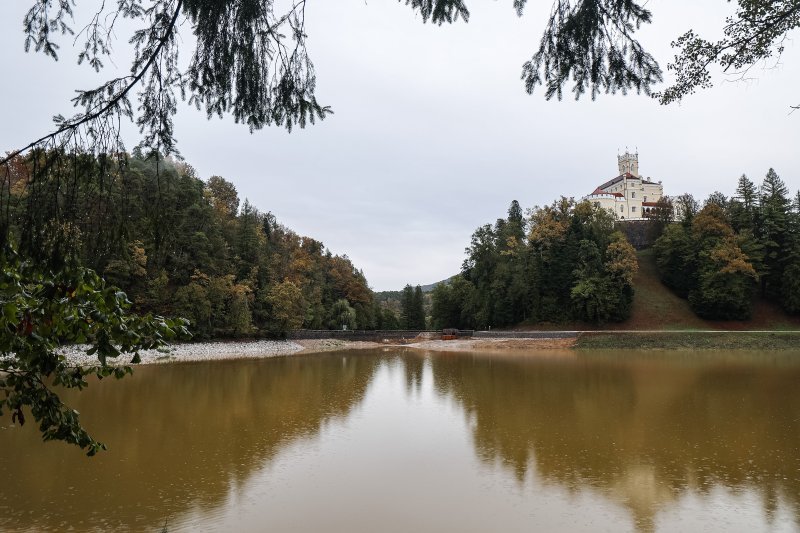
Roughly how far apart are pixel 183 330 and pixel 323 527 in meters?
4.88

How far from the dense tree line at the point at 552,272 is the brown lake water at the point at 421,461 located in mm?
28657

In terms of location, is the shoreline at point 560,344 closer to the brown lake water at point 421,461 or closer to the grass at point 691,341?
the grass at point 691,341

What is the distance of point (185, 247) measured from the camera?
136ft

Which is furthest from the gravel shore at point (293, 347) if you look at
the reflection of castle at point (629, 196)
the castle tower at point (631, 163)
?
the castle tower at point (631, 163)

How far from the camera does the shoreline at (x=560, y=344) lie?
116 feet

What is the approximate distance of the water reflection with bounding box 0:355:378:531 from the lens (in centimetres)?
731

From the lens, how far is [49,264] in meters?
2.71

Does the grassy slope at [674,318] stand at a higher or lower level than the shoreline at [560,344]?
higher

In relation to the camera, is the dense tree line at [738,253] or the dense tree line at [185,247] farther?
the dense tree line at [738,253]

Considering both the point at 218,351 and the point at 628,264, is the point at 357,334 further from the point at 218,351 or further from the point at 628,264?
the point at 628,264

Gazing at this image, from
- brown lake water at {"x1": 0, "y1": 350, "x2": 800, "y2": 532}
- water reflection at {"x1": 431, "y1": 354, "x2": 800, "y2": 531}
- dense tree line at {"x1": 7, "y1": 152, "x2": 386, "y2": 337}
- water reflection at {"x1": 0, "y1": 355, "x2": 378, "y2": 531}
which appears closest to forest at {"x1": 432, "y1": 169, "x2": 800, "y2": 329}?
dense tree line at {"x1": 7, "y1": 152, "x2": 386, "y2": 337}

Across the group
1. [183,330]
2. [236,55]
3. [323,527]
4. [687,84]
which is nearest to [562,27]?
[687,84]

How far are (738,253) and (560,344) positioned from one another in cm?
2170

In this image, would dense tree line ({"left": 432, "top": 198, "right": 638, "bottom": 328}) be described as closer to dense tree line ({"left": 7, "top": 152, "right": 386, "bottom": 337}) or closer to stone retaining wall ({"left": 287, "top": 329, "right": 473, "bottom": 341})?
stone retaining wall ({"left": 287, "top": 329, "right": 473, "bottom": 341})
